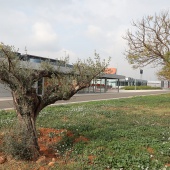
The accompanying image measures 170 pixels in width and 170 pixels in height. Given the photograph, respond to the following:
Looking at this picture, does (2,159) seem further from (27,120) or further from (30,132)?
(27,120)

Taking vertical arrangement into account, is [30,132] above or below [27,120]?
below

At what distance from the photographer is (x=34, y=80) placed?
5785 millimetres

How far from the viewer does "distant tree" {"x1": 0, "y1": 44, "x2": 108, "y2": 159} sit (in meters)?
5.31

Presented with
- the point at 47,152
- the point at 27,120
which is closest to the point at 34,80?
the point at 27,120

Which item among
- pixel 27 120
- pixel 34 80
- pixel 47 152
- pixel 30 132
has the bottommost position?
pixel 47 152

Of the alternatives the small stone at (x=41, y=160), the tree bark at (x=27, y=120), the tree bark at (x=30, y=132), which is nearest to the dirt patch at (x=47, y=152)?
the small stone at (x=41, y=160)

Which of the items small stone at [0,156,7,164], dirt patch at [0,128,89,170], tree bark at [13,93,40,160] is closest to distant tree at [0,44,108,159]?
tree bark at [13,93,40,160]

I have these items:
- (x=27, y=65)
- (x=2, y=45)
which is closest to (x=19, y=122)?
(x=27, y=65)

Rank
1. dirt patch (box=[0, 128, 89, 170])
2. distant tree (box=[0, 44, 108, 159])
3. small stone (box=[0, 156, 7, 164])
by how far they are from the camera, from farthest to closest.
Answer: distant tree (box=[0, 44, 108, 159])
small stone (box=[0, 156, 7, 164])
dirt patch (box=[0, 128, 89, 170])

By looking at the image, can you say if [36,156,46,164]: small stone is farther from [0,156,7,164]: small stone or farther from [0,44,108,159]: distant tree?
[0,156,7,164]: small stone

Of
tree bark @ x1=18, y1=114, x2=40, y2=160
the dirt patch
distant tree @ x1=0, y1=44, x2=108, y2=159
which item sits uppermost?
distant tree @ x1=0, y1=44, x2=108, y2=159

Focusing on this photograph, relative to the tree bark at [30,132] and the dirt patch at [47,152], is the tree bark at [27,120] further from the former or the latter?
the dirt patch at [47,152]

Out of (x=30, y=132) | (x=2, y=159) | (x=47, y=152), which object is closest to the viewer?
(x=2, y=159)

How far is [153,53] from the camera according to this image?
1886cm
